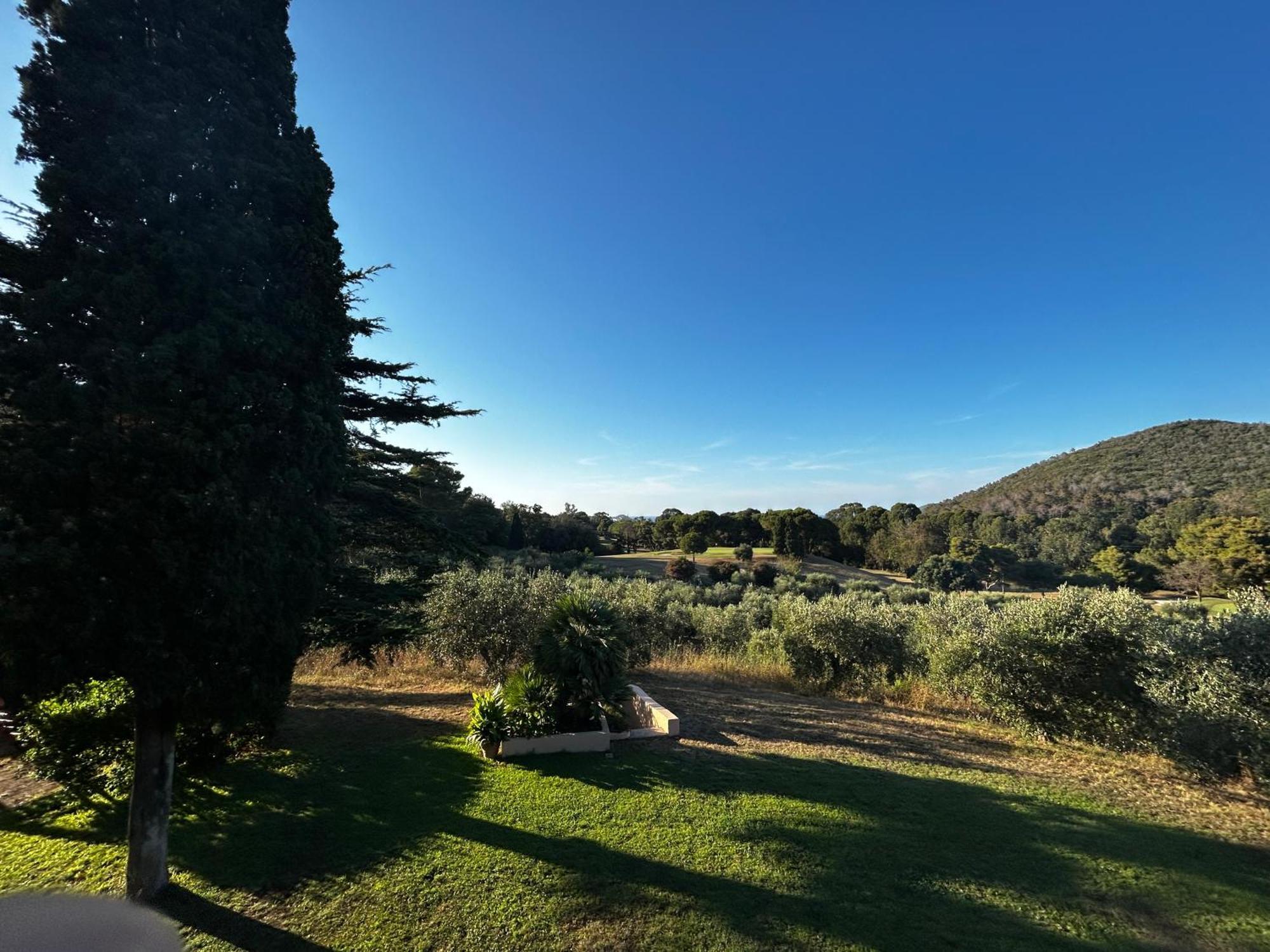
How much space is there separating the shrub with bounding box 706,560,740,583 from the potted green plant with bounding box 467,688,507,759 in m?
27.5

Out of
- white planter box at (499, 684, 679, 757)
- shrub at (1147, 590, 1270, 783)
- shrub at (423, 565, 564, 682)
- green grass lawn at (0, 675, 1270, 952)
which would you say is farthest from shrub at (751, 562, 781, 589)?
green grass lawn at (0, 675, 1270, 952)

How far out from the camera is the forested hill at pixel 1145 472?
52.8m

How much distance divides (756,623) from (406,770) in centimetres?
1100

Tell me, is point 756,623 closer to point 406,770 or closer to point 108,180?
point 406,770

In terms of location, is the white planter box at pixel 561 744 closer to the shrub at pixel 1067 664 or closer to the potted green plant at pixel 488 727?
the potted green plant at pixel 488 727

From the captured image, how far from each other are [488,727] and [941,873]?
Result: 4.98m

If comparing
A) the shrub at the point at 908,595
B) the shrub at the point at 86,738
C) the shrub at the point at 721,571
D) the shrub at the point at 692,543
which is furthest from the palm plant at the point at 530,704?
the shrub at the point at 692,543

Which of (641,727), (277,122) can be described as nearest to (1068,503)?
(641,727)

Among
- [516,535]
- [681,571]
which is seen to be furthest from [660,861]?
[516,535]

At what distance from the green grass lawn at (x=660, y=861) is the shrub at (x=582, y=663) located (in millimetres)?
1014

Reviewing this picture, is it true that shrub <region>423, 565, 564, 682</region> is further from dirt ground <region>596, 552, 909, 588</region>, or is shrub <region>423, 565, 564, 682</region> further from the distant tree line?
dirt ground <region>596, 552, 909, 588</region>

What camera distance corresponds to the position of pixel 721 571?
3528 centimetres

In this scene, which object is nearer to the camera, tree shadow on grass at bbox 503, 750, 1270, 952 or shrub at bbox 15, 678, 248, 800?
tree shadow on grass at bbox 503, 750, 1270, 952

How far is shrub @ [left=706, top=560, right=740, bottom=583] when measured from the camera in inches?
1326
